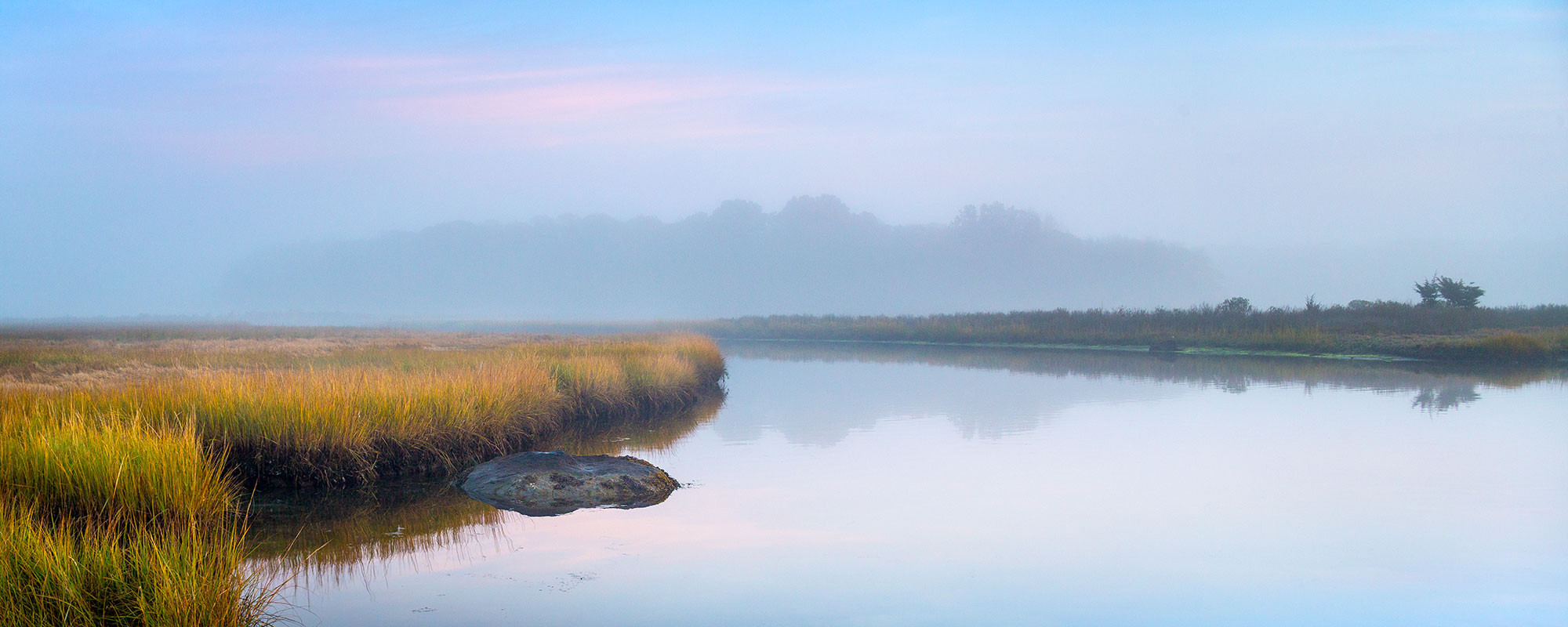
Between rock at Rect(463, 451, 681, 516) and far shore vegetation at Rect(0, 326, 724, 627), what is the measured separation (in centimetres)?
121

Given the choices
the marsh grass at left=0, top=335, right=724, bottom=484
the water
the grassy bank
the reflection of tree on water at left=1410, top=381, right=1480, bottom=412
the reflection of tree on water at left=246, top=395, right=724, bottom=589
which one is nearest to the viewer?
the water

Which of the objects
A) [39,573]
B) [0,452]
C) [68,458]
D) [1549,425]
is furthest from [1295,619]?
[1549,425]

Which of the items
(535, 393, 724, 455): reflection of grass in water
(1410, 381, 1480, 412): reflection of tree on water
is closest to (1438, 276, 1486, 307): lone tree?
(1410, 381, 1480, 412): reflection of tree on water

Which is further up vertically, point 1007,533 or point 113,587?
point 113,587

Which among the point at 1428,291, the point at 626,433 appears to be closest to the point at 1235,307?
the point at 1428,291

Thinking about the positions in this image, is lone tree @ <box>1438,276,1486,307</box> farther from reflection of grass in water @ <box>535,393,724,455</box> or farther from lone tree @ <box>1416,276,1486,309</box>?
reflection of grass in water @ <box>535,393,724,455</box>

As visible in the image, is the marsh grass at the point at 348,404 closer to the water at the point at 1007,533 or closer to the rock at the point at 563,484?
the water at the point at 1007,533

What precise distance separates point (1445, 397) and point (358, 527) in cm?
1798

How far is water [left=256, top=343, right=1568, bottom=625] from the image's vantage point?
5.80 metres

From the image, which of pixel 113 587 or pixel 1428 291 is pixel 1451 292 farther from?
pixel 113 587

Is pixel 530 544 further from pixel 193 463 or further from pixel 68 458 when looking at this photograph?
pixel 68 458

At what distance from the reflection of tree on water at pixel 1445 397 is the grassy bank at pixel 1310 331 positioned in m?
7.73

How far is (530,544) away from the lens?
726cm

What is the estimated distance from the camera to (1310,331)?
100.0 feet
